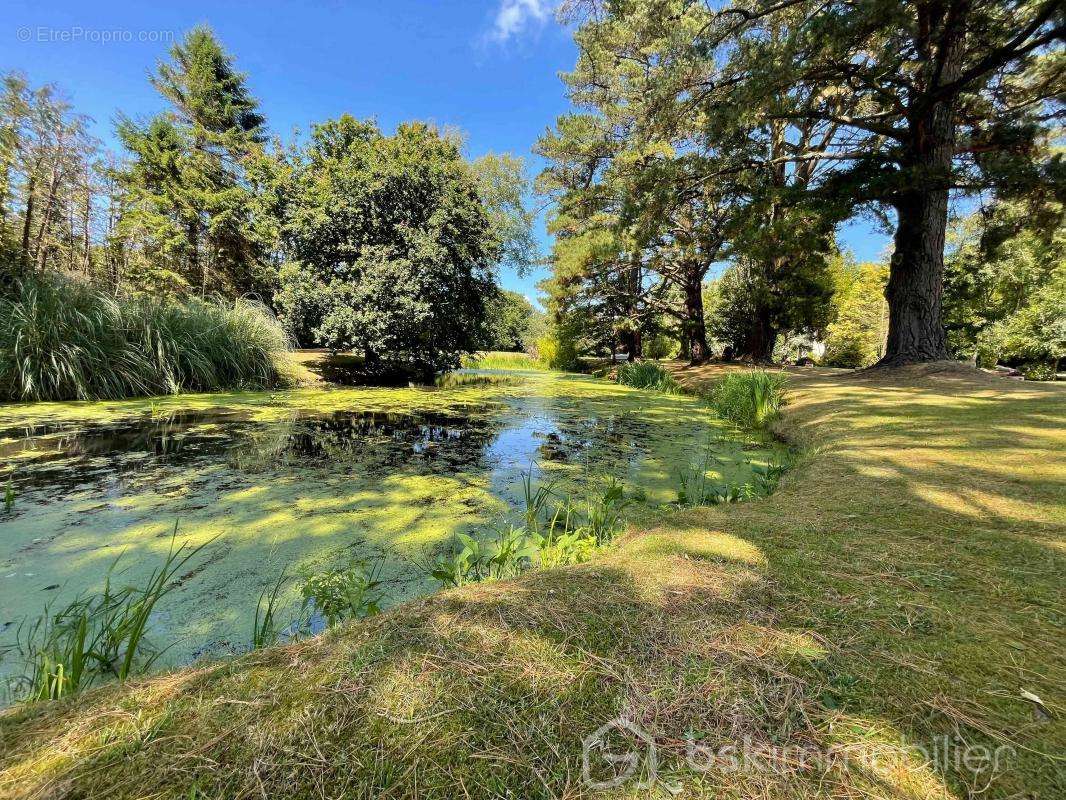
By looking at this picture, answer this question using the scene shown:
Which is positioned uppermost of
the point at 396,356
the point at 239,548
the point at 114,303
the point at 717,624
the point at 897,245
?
the point at 897,245

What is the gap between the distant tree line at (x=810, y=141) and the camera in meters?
5.18

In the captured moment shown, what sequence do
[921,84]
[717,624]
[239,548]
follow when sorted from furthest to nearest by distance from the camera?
[921,84]
[239,548]
[717,624]

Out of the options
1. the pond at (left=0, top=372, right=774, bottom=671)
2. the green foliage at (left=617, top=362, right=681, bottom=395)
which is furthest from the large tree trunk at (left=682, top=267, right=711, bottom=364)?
the pond at (left=0, top=372, right=774, bottom=671)

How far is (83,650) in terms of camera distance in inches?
47.9

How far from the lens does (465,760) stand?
2.14 ft

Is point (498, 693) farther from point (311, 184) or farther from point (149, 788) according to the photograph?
point (311, 184)

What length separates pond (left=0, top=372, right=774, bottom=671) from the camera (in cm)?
161

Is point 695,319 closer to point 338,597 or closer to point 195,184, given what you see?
point 338,597

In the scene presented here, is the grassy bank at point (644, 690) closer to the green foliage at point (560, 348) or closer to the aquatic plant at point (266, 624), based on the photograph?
the aquatic plant at point (266, 624)

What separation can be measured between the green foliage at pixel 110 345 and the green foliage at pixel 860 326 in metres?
20.7

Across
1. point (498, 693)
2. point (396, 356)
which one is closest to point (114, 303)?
point (396, 356)

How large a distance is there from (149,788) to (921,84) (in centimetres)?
986

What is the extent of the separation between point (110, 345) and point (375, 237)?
4.58 metres

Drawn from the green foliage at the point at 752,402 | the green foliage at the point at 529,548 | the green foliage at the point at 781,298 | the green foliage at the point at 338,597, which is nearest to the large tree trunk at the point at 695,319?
the green foliage at the point at 781,298
